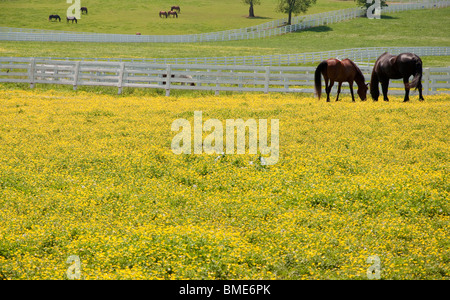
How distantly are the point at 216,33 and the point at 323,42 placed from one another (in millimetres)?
16744

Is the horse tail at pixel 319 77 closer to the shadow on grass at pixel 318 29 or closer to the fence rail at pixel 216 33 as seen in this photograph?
the fence rail at pixel 216 33

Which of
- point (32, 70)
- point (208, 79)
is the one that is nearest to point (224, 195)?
point (208, 79)

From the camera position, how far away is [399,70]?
2147 cm

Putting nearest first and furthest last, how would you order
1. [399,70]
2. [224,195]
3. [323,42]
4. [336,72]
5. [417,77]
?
[224,195] → [417,77] → [399,70] → [336,72] → [323,42]

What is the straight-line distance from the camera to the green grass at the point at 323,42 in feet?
189

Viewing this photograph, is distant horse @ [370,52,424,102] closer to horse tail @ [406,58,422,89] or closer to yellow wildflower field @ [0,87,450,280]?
horse tail @ [406,58,422,89]

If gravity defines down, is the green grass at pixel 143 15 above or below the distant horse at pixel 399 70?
above

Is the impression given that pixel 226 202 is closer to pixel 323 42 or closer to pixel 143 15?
pixel 323 42

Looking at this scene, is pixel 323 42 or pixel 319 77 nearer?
pixel 319 77

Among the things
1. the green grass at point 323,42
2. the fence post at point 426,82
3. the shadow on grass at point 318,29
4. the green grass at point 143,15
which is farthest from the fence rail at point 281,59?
the green grass at point 143,15

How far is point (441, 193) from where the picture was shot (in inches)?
396

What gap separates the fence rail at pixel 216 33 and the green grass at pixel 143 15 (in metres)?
9.69

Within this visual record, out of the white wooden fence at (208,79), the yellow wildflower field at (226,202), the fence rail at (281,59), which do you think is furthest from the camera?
the fence rail at (281,59)

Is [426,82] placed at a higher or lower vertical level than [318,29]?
lower
